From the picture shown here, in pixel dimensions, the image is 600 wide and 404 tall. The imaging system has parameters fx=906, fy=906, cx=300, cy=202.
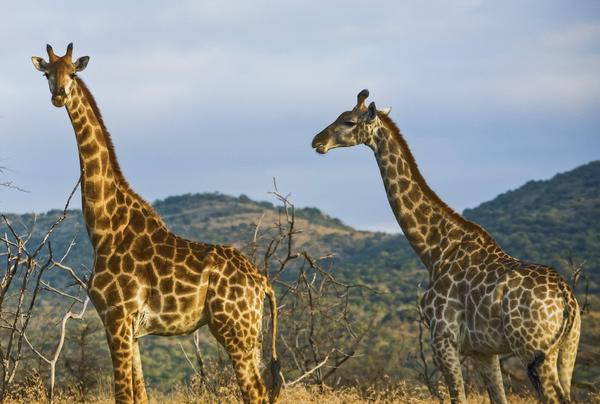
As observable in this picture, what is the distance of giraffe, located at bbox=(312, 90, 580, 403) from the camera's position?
33.0 ft

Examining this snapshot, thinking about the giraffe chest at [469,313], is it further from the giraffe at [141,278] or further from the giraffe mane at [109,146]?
the giraffe mane at [109,146]

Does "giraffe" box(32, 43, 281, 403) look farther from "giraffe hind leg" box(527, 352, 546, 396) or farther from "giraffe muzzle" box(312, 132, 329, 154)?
"giraffe hind leg" box(527, 352, 546, 396)

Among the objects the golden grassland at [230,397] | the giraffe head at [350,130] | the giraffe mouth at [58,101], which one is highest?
the giraffe mouth at [58,101]

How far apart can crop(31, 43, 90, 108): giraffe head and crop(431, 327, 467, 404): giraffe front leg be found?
16.9 feet

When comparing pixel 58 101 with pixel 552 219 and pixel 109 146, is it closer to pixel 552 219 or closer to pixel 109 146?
pixel 109 146

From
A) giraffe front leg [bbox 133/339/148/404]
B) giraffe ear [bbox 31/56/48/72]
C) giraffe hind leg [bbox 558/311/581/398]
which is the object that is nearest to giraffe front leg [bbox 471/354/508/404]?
giraffe hind leg [bbox 558/311/581/398]

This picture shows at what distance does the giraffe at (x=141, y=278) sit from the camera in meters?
9.62

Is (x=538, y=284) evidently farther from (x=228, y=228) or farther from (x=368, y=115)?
(x=228, y=228)

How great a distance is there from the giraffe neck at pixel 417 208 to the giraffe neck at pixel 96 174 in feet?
10.5

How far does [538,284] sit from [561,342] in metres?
0.71

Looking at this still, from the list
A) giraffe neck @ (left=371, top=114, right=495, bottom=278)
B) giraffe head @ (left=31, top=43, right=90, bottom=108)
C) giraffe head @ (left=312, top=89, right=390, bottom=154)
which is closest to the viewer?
giraffe head @ (left=31, top=43, right=90, bottom=108)

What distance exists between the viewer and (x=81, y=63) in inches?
392

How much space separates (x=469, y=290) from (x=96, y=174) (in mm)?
4517

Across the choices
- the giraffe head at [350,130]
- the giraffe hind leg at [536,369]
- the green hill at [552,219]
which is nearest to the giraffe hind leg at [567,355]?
the giraffe hind leg at [536,369]
